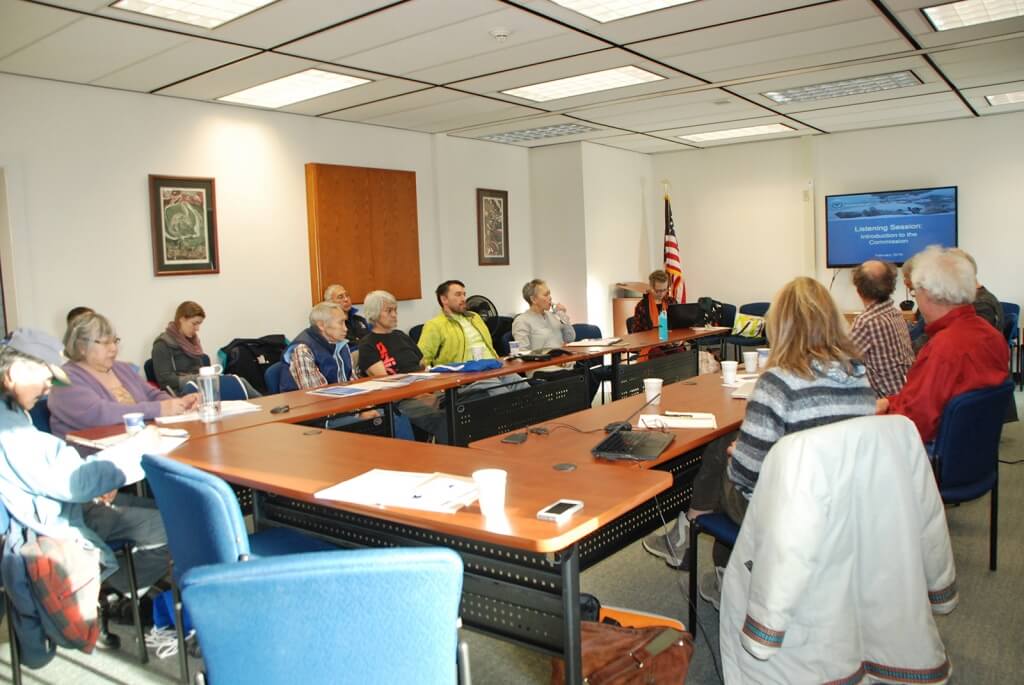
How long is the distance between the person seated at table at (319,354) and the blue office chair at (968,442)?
311cm

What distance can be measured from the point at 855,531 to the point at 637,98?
5.10m

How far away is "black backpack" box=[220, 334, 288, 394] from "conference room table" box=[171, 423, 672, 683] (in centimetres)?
326

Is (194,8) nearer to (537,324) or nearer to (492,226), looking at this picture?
(537,324)

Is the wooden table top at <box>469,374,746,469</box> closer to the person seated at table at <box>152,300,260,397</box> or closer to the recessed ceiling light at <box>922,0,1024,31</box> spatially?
the recessed ceiling light at <box>922,0,1024,31</box>

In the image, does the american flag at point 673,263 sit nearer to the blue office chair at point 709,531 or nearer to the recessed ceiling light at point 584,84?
the recessed ceiling light at point 584,84

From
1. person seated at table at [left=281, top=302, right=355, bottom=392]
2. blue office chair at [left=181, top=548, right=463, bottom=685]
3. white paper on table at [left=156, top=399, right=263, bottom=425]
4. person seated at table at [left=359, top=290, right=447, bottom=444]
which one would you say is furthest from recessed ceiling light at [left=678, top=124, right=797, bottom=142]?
blue office chair at [left=181, top=548, right=463, bottom=685]

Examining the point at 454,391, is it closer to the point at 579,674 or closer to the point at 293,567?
the point at 579,674

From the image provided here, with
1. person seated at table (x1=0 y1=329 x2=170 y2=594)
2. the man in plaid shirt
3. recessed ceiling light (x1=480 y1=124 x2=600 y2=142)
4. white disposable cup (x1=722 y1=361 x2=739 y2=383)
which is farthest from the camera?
recessed ceiling light (x1=480 y1=124 x2=600 y2=142)

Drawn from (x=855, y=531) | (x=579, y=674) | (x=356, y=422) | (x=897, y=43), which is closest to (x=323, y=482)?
(x=579, y=674)

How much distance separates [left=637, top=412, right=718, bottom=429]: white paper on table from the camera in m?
3.09

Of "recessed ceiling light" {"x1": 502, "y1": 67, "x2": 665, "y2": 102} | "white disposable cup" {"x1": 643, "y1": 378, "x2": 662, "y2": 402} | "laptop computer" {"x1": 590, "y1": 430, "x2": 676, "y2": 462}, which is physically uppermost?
"recessed ceiling light" {"x1": 502, "y1": 67, "x2": 665, "y2": 102}

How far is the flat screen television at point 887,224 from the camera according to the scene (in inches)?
331

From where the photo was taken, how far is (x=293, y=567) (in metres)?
1.27

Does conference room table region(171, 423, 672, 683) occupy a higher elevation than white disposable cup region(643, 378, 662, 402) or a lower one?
lower
